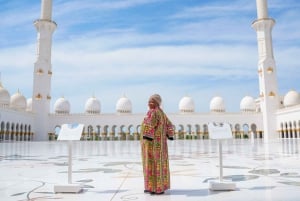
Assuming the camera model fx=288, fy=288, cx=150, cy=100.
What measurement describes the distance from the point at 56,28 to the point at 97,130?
9.96m

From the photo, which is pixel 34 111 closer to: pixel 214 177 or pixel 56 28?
pixel 56 28

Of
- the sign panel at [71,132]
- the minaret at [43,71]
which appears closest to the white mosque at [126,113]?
the minaret at [43,71]

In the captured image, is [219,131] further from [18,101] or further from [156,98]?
[18,101]

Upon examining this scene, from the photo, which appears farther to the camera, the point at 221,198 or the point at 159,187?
the point at 159,187

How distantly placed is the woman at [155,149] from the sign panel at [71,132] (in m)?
0.65

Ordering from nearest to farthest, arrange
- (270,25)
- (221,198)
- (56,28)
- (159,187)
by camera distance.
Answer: (221,198)
(159,187)
(270,25)
(56,28)

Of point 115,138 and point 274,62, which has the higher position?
point 274,62

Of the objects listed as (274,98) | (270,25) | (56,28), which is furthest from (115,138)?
(270,25)

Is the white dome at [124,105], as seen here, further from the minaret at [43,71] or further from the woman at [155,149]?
the woman at [155,149]

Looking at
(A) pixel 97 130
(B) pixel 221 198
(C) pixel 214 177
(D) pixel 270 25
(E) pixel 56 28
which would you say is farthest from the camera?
(A) pixel 97 130

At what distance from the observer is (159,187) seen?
262cm

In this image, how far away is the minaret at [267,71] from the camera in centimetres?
2359

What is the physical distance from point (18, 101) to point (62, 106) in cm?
420

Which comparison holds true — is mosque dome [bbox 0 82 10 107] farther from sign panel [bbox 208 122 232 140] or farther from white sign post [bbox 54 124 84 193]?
sign panel [bbox 208 122 232 140]
